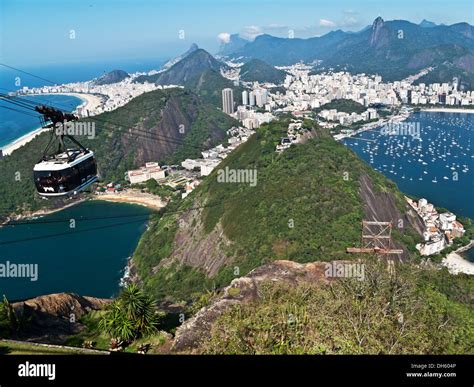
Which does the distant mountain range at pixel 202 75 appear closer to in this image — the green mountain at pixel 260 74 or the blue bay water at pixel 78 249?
the green mountain at pixel 260 74

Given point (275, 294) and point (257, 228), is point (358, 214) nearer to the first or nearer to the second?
point (257, 228)

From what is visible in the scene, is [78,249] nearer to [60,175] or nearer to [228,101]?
[60,175]

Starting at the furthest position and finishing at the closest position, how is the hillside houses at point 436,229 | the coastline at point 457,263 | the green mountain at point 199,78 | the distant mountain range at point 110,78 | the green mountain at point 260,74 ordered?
the green mountain at point 260,74
the distant mountain range at point 110,78
the green mountain at point 199,78
the hillside houses at point 436,229
the coastline at point 457,263

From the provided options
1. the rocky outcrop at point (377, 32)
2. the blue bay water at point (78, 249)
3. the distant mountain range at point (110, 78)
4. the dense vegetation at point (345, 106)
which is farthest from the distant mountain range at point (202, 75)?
the blue bay water at point (78, 249)

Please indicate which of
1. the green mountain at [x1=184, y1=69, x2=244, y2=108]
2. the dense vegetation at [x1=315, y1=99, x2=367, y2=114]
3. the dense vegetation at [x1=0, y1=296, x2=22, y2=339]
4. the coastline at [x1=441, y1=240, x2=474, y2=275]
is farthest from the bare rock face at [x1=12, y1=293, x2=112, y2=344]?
the green mountain at [x1=184, y1=69, x2=244, y2=108]

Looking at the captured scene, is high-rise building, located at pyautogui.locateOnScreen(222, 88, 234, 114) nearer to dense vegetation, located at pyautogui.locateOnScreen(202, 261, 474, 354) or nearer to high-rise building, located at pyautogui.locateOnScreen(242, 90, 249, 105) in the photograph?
high-rise building, located at pyautogui.locateOnScreen(242, 90, 249, 105)
